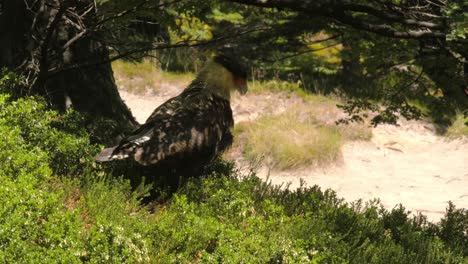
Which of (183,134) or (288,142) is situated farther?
(288,142)

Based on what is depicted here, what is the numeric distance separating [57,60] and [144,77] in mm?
7633

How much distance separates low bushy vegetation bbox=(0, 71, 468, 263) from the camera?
163 inches

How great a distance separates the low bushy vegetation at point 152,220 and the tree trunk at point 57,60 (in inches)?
28.4

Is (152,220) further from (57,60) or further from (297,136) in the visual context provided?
(297,136)

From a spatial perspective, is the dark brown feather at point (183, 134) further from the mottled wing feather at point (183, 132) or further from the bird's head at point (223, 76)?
the bird's head at point (223, 76)

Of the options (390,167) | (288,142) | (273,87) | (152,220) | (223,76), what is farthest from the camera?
(273,87)

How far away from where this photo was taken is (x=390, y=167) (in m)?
12.2

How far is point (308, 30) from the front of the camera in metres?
7.75

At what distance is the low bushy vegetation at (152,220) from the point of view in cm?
415

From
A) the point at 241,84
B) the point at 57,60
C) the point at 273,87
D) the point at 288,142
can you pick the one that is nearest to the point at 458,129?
the point at 273,87

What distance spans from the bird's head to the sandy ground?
2442mm

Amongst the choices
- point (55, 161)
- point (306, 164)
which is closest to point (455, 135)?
point (306, 164)

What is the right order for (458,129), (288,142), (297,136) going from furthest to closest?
(458,129) < (297,136) < (288,142)

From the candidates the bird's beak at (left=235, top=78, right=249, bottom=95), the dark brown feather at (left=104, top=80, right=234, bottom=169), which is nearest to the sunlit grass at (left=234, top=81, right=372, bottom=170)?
the bird's beak at (left=235, top=78, right=249, bottom=95)
